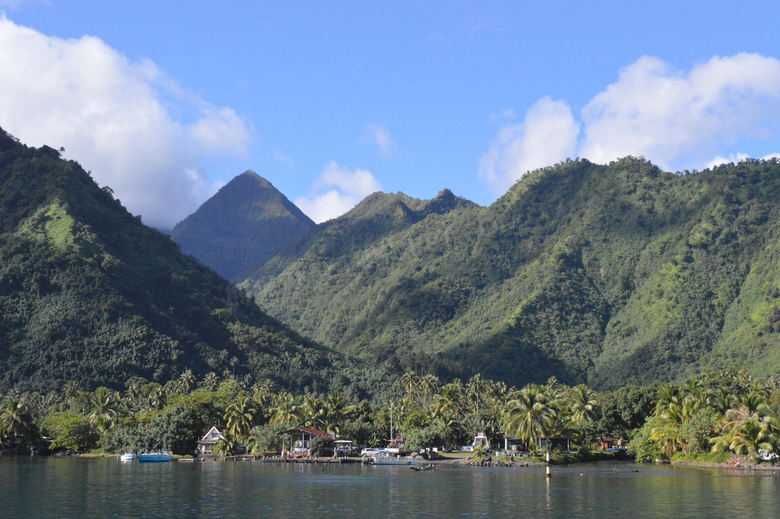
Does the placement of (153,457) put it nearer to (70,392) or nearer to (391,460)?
(391,460)

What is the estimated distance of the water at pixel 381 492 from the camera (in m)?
57.6

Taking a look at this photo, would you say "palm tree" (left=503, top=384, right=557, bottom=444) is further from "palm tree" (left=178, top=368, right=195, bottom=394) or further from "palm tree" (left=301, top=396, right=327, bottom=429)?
"palm tree" (left=178, top=368, right=195, bottom=394)

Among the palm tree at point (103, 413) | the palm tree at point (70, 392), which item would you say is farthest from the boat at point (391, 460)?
the palm tree at point (70, 392)

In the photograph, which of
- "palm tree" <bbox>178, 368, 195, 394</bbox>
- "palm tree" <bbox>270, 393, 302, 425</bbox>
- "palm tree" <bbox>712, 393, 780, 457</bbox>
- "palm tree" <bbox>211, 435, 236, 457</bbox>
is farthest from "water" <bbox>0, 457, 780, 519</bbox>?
"palm tree" <bbox>178, 368, 195, 394</bbox>

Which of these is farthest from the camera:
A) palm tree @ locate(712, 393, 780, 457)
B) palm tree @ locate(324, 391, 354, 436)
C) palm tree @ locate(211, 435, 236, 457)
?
palm tree @ locate(324, 391, 354, 436)

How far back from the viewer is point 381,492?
71.9 metres

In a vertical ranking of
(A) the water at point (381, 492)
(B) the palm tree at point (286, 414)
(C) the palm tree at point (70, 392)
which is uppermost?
(C) the palm tree at point (70, 392)

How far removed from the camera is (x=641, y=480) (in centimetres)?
8200

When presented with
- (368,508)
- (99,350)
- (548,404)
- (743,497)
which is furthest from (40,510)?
(99,350)

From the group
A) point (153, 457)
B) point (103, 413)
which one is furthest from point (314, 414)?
point (103, 413)

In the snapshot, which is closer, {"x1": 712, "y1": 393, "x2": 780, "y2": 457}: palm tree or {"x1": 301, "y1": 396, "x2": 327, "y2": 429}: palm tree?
{"x1": 712, "y1": 393, "x2": 780, "y2": 457}: palm tree

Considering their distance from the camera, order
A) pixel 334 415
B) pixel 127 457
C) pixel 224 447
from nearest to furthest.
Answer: pixel 127 457, pixel 224 447, pixel 334 415

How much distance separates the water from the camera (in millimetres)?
57562

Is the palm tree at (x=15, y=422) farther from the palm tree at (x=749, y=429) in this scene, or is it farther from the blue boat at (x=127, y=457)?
the palm tree at (x=749, y=429)
